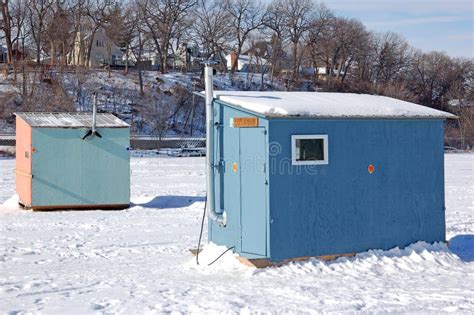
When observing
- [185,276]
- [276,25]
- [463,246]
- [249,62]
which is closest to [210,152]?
[185,276]

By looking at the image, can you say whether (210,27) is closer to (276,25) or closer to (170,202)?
(276,25)

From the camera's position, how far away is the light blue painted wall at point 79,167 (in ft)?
60.1

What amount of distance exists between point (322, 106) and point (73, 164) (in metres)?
9.26

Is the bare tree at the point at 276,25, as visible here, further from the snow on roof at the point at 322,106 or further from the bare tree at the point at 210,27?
the snow on roof at the point at 322,106

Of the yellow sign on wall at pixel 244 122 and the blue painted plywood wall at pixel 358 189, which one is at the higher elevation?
the yellow sign on wall at pixel 244 122

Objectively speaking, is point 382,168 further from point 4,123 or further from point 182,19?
point 182,19

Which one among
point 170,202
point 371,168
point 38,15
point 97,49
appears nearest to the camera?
point 371,168

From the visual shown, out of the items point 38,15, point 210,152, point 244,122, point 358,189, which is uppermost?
point 38,15

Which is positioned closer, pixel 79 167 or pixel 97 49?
pixel 79 167

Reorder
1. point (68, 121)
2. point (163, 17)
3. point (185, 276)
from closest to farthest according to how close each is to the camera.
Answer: point (185, 276) < point (68, 121) < point (163, 17)

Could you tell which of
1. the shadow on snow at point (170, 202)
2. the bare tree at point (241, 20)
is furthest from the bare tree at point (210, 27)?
the shadow on snow at point (170, 202)

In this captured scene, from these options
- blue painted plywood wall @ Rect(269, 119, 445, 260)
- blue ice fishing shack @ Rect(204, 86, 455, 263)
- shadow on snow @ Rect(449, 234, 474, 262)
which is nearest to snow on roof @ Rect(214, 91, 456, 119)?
blue ice fishing shack @ Rect(204, 86, 455, 263)

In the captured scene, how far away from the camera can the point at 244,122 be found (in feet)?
35.2

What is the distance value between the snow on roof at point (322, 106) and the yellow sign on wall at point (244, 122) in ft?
0.52
